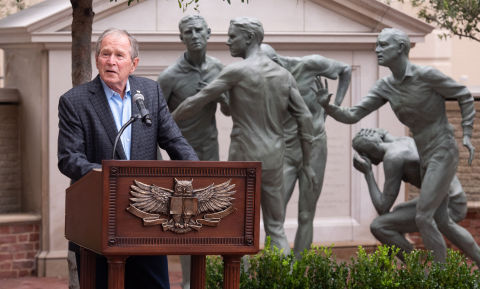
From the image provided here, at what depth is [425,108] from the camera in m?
9.89

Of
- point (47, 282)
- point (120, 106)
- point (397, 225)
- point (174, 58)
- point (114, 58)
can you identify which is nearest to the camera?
point (114, 58)

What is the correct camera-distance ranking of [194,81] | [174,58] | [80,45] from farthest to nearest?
[174,58]
[194,81]
[80,45]

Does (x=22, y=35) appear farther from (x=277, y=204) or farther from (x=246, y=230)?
(x=246, y=230)

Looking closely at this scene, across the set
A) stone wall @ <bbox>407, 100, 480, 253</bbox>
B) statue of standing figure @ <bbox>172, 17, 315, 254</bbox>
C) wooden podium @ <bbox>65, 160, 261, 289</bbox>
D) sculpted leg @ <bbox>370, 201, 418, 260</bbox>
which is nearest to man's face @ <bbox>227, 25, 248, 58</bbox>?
statue of standing figure @ <bbox>172, 17, 315, 254</bbox>

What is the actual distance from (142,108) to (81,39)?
125 inches

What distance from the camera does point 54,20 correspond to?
39.9 ft

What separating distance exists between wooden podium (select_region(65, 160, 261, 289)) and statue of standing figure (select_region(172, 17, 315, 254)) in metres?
4.12

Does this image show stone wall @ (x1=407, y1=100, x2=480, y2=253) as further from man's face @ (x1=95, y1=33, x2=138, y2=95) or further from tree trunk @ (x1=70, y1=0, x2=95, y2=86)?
man's face @ (x1=95, y1=33, x2=138, y2=95)

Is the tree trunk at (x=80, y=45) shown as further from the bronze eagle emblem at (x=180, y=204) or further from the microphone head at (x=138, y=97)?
the bronze eagle emblem at (x=180, y=204)

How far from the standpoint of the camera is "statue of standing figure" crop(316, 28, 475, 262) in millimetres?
9836

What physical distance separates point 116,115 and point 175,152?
0.33 m

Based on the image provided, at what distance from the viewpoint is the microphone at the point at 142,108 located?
5117 mm

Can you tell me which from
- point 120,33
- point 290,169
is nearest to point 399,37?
point 290,169

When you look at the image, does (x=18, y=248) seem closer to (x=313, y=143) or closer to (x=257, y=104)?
(x=313, y=143)
